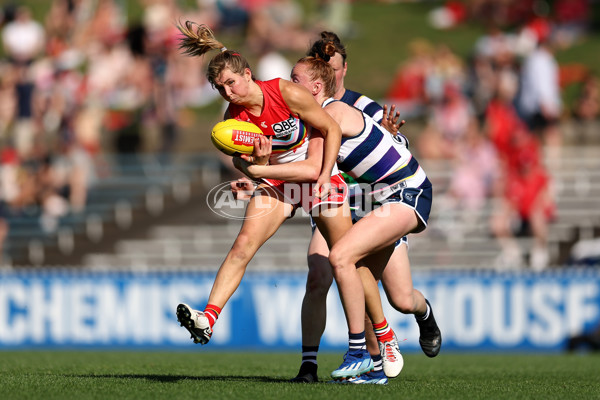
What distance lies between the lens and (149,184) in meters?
18.2

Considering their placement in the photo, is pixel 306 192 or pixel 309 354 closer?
pixel 306 192

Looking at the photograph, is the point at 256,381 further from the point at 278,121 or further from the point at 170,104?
the point at 170,104

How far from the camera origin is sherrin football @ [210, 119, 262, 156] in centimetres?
658

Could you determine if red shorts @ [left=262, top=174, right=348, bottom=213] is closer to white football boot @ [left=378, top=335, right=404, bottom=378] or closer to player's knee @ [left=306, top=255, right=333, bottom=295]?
player's knee @ [left=306, top=255, right=333, bottom=295]

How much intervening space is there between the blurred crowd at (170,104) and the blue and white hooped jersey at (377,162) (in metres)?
8.07

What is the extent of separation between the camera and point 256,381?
23.7 ft

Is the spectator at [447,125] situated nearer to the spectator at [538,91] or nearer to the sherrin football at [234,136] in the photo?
the spectator at [538,91]

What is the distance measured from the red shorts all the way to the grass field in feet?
3.72

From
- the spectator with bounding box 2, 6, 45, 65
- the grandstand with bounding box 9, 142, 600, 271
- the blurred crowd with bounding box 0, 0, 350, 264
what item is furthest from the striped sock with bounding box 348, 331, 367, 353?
the spectator with bounding box 2, 6, 45, 65

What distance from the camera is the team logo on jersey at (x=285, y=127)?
6.80m

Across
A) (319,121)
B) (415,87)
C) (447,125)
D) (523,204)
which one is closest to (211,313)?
(319,121)

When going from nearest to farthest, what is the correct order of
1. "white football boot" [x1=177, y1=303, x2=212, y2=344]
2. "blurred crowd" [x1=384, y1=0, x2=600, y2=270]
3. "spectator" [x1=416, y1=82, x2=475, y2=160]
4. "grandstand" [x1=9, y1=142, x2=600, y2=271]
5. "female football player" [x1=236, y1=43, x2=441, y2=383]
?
1. "white football boot" [x1=177, y1=303, x2=212, y2=344]
2. "female football player" [x1=236, y1=43, x2=441, y2=383]
3. "blurred crowd" [x1=384, y1=0, x2=600, y2=270]
4. "grandstand" [x1=9, y1=142, x2=600, y2=271]
5. "spectator" [x1=416, y1=82, x2=475, y2=160]

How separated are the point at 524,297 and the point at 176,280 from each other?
14.6 feet

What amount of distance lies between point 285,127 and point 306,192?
443 mm
